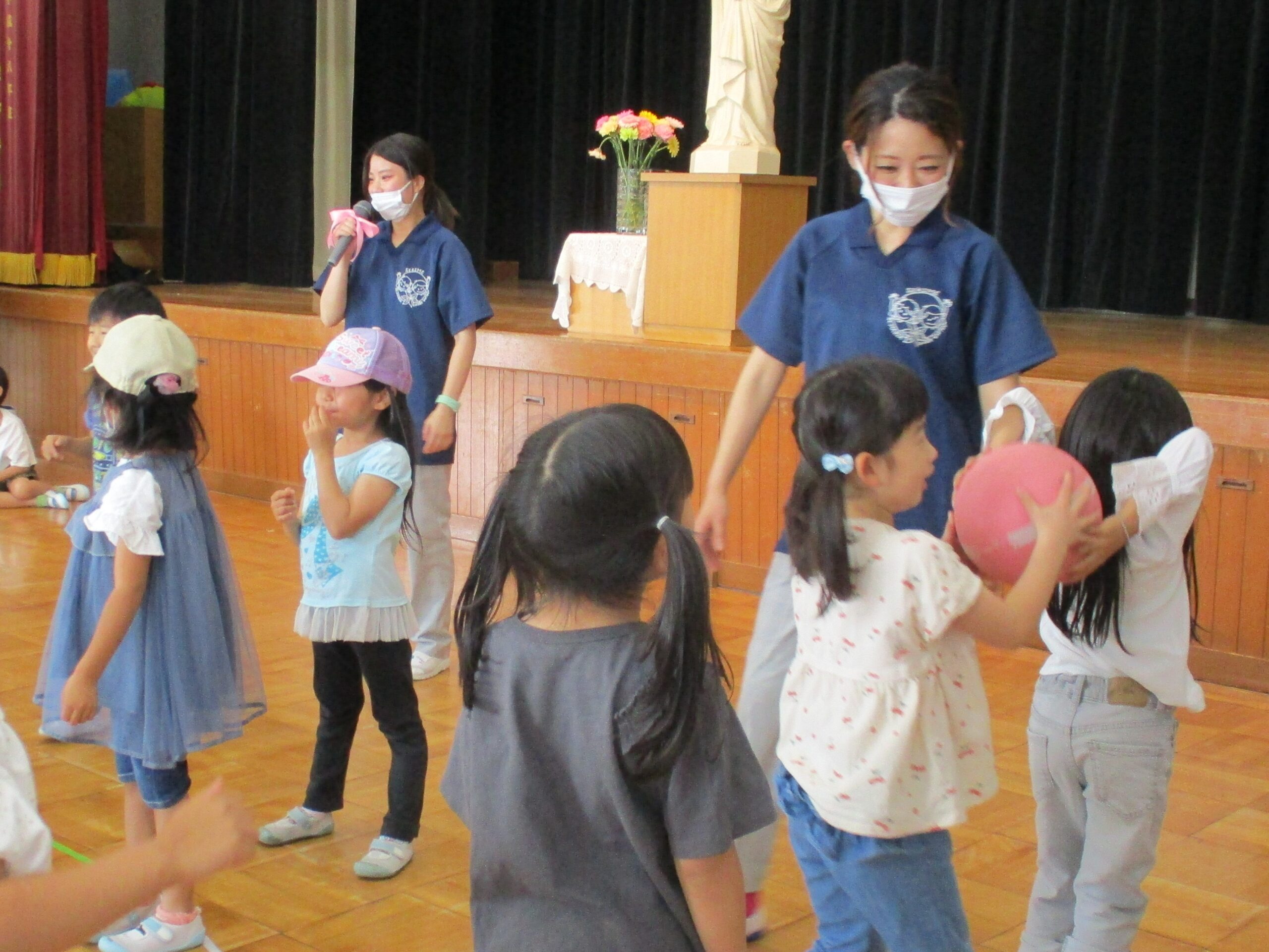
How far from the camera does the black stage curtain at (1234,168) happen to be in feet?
25.0

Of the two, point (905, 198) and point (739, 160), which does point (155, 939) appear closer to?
point (905, 198)

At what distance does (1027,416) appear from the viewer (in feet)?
6.24

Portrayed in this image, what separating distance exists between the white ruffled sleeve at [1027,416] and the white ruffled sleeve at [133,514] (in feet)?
3.97

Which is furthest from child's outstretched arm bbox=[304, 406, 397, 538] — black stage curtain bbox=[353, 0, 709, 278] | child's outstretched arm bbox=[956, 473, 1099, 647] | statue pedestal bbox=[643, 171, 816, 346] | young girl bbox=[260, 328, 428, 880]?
black stage curtain bbox=[353, 0, 709, 278]

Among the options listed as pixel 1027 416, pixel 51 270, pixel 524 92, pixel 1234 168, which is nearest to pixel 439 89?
pixel 524 92

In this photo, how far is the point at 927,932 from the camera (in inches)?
60.9

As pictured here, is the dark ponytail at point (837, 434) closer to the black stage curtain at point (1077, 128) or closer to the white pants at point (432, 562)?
the white pants at point (432, 562)

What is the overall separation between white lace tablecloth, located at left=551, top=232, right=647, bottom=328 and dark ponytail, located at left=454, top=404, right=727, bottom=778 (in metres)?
3.72

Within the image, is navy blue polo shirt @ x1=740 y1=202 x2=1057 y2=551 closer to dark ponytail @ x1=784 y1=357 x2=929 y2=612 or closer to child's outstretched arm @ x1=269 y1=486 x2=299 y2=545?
dark ponytail @ x1=784 y1=357 x2=929 y2=612

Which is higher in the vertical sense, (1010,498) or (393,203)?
(393,203)

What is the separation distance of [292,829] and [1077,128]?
22.7 feet

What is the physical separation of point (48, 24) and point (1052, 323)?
17.8 ft

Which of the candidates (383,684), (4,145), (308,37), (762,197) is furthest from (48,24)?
(383,684)

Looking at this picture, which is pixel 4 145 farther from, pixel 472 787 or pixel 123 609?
pixel 472 787
